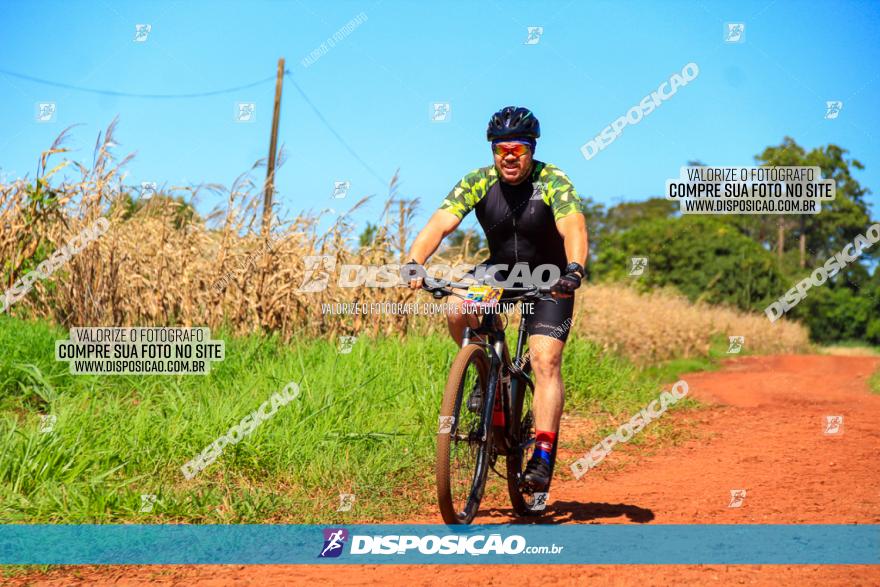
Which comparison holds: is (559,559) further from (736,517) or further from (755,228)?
(755,228)

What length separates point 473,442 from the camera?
5.38m

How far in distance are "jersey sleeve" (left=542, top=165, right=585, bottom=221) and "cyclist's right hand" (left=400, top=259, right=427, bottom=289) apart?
956 mm

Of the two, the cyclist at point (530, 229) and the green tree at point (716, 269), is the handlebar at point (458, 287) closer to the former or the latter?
the cyclist at point (530, 229)

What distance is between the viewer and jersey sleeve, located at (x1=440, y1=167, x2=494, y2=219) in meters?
5.73

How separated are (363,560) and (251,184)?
7.05 m

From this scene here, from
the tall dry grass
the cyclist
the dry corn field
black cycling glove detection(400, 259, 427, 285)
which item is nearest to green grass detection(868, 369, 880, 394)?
the tall dry grass

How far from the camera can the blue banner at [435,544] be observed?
486cm

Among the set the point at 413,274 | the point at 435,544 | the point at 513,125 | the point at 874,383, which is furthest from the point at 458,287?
the point at 874,383

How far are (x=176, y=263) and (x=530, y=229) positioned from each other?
20.3 feet

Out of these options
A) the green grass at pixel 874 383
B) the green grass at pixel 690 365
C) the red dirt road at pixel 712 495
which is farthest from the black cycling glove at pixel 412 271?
→ the green grass at pixel 690 365

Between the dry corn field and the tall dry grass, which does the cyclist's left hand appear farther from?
the tall dry grass

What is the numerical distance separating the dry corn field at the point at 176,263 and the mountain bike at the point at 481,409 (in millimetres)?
4702

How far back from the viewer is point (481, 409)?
5.36 meters

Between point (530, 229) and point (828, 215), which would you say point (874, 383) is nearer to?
point (530, 229)
